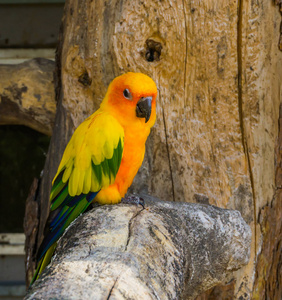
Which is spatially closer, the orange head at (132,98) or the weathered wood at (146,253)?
the weathered wood at (146,253)

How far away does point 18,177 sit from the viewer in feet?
12.9

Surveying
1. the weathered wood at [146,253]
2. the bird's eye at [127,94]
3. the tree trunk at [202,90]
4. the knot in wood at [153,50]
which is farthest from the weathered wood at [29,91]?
the weathered wood at [146,253]

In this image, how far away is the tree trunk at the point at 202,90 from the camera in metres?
2.12

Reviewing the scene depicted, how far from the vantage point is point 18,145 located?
3924mm

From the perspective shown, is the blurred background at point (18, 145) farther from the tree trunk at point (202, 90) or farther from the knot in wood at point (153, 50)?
the knot in wood at point (153, 50)

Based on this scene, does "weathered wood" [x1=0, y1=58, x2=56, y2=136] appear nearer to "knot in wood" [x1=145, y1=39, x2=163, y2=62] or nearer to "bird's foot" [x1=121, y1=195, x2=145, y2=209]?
"knot in wood" [x1=145, y1=39, x2=163, y2=62]

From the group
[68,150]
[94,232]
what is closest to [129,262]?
[94,232]

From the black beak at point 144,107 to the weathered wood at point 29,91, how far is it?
0.85m

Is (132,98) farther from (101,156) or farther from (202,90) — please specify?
(202,90)

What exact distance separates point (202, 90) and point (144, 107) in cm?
42

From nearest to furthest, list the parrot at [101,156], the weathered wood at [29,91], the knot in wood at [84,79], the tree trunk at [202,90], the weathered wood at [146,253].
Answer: the weathered wood at [146,253] < the parrot at [101,156] < the tree trunk at [202,90] < the knot in wood at [84,79] < the weathered wood at [29,91]

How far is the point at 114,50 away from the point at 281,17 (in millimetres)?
857

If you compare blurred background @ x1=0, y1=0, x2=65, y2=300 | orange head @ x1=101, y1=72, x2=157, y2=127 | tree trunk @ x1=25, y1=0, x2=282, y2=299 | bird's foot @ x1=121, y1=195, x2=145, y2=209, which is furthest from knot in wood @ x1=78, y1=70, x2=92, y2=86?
blurred background @ x1=0, y1=0, x2=65, y2=300

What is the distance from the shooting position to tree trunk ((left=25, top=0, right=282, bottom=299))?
83.5 inches
